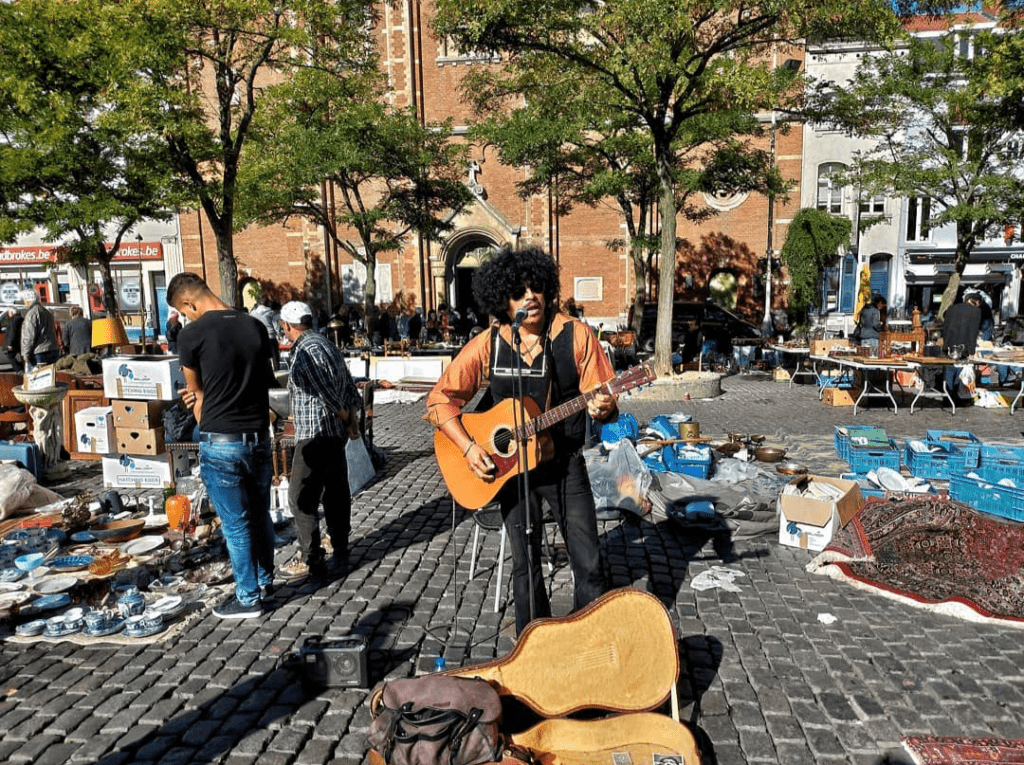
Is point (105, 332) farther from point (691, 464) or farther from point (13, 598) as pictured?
point (691, 464)

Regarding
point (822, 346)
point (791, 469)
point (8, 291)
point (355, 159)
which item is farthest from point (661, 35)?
point (8, 291)

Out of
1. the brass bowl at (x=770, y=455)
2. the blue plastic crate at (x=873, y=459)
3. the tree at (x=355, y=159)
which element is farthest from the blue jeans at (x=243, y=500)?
the tree at (x=355, y=159)

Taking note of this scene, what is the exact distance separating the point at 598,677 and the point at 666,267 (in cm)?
1063

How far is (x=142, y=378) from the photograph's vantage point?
6617 millimetres

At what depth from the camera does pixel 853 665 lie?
11.9 feet

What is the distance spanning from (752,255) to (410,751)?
2725 cm

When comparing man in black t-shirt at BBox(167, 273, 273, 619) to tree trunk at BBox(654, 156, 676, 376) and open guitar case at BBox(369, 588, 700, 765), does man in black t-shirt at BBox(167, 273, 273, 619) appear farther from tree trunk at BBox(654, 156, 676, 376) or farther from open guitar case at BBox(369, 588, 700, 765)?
tree trunk at BBox(654, 156, 676, 376)

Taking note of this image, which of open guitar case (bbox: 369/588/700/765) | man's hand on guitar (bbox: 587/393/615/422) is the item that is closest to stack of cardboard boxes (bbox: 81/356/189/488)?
man's hand on guitar (bbox: 587/393/615/422)

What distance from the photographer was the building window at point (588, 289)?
28297 mm

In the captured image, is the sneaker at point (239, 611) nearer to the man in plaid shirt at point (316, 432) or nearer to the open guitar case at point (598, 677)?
the man in plaid shirt at point (316, 432)

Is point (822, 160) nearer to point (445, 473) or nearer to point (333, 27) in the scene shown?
point (333, 27)

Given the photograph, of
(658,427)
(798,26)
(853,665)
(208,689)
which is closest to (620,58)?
(798,26)

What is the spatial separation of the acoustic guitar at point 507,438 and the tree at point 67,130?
39.8 ft

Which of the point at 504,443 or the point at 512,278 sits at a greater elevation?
the point at 512,278
